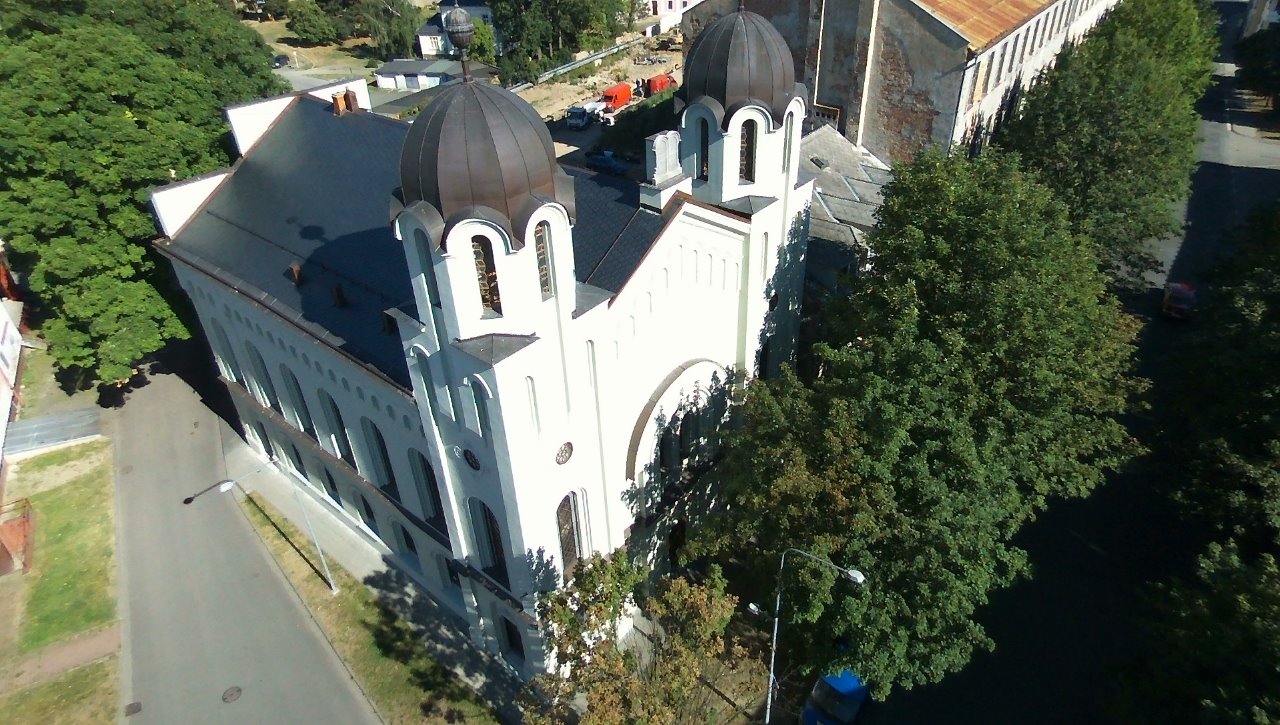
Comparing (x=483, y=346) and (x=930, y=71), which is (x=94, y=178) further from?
(x=930, y=71)

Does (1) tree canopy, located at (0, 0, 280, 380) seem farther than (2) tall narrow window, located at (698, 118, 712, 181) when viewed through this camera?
Yes

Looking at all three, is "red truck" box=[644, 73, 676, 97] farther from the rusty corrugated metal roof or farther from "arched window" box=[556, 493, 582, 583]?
"arched window" box=[556, 493, 582, 583]

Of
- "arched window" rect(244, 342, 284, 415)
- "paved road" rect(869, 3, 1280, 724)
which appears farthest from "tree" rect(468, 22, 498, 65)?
"paved road" rect(869, 3, 1280, 724)

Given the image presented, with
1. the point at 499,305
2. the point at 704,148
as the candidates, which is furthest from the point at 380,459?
the point at 704,148

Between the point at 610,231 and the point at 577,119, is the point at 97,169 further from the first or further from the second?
the point at 577,119

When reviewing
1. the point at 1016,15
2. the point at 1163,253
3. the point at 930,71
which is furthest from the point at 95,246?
the point at 1163,253

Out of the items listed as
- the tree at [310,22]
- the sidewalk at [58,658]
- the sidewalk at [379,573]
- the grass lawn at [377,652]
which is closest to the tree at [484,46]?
the tree at [310,22]
